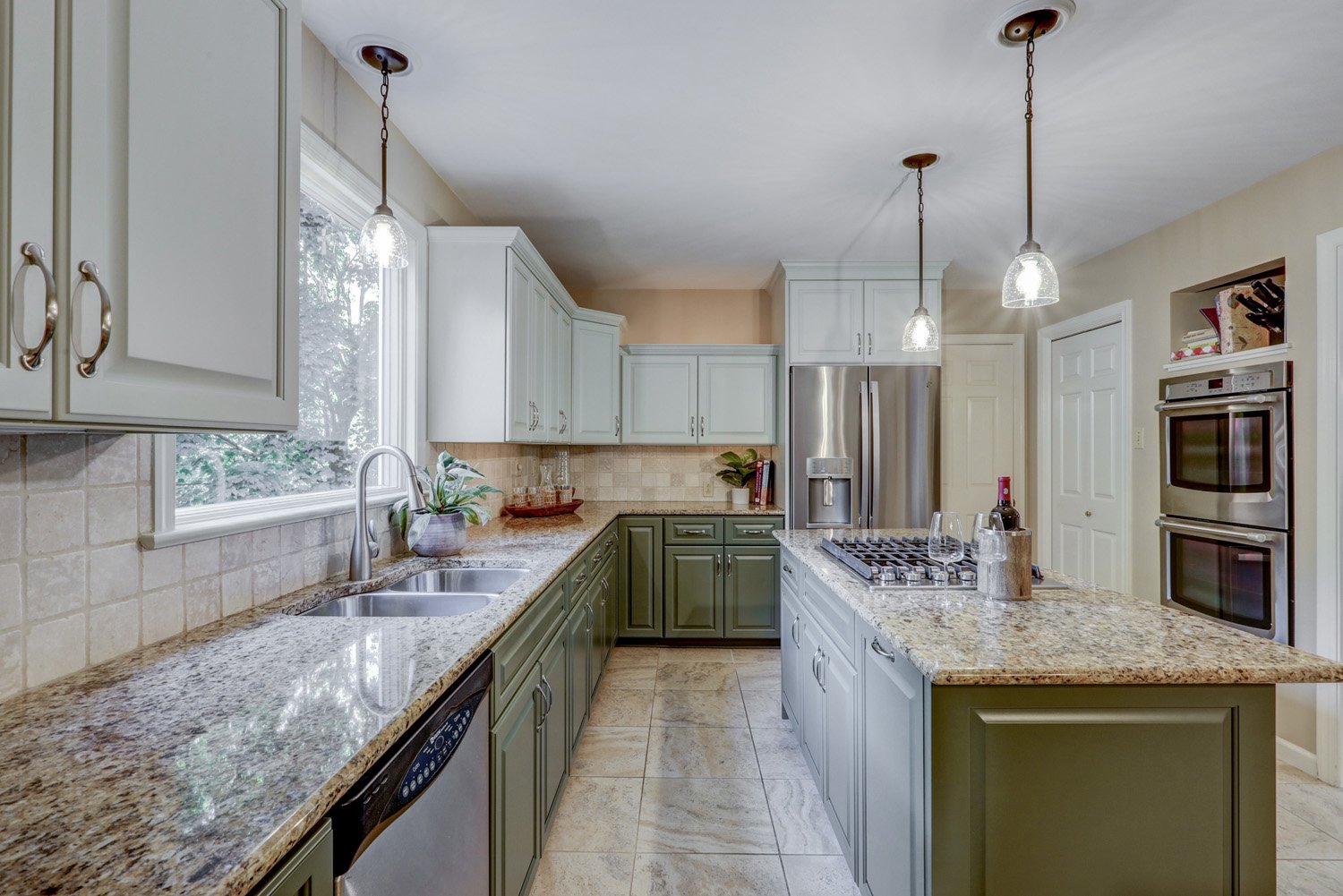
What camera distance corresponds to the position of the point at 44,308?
2.36 feet

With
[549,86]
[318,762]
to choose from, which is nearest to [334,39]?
[549,86]

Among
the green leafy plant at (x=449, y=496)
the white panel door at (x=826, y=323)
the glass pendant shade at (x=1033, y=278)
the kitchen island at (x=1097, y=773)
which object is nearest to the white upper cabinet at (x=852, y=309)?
the white panel door at (x=826, y=323)

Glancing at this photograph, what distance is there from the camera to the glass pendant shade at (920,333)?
2.65 m

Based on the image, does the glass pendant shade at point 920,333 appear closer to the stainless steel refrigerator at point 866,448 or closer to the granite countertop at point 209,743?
the stainless steel refrigerator at point 866,448

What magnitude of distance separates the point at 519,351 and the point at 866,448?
2212 mm

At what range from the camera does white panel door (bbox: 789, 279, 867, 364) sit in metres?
3.94

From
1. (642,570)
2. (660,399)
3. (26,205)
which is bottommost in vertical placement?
(642,570)

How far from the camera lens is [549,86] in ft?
6.83

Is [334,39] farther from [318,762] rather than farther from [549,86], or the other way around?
[318,762]

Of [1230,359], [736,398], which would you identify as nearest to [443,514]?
[736,398]

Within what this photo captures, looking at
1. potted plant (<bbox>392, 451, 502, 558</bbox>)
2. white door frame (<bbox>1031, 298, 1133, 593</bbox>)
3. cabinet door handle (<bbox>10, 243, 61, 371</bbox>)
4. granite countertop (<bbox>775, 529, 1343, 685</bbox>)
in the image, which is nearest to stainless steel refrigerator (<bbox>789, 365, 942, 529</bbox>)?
white door frame (<bbox>1031, 298, 1133, 593</bbox>)

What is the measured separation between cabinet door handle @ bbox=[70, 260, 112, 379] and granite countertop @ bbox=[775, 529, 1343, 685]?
1.39 meters

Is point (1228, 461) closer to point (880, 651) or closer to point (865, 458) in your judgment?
point (865, 458)

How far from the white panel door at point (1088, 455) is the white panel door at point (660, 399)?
2440 mm
